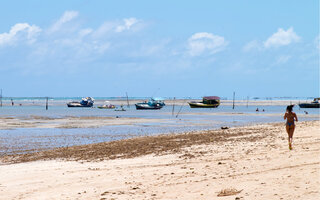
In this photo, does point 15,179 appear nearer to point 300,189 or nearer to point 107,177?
point 107,177

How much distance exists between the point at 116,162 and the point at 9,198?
5.50 metres

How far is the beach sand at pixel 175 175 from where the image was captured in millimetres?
9477

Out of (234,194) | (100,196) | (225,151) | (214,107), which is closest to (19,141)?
(225,151)

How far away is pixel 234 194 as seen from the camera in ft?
29.9

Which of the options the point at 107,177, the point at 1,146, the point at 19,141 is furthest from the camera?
the point at 19,141

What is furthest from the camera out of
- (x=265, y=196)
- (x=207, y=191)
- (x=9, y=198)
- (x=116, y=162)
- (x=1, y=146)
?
(x=1, y=146)

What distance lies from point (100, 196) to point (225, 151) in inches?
290

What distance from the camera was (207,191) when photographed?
9641 millimetres

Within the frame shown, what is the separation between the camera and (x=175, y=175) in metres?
11.9

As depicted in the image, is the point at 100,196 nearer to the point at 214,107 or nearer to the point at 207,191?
the point at 207,191

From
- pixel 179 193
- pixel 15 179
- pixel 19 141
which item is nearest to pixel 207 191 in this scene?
pixel 179 193

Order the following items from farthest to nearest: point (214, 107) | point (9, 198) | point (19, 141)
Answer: point (214, 107) < point (19, 141) < point (9, 198)

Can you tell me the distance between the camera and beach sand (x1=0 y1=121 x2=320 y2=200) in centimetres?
948

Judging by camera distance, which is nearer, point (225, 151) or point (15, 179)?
point (15, 179)
